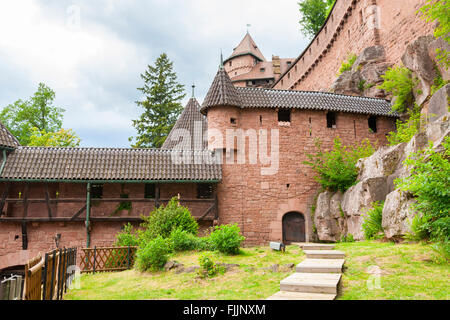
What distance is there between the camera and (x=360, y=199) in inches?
486

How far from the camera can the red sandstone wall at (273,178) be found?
1571 centimetres

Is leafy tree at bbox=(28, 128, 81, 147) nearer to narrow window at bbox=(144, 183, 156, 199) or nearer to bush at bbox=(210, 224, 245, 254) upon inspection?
narrow window at bbox=(144, 183, 156, 199)

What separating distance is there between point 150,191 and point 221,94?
5911 millimetres

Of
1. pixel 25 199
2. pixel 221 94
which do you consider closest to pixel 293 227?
pixel 221 94

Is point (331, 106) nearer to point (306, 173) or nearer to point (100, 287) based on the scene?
point (306, 173)

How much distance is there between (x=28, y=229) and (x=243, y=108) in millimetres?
11300

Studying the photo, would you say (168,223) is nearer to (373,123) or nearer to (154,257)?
(154,257)

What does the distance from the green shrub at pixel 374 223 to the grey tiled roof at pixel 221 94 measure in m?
8.15

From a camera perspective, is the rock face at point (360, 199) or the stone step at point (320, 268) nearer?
the stone step at point (320, 268)

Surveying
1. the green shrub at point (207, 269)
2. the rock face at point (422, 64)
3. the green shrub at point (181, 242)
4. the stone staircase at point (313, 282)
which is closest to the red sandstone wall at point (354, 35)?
the rock face at point (422, 64)

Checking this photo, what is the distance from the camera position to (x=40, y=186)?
14.9 m

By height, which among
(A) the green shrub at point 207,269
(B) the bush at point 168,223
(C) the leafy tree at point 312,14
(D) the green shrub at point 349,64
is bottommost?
(A) the green shrub at point 207,269

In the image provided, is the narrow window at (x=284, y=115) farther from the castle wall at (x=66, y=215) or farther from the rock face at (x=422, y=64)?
the castle wall at (x=66, y=215)
